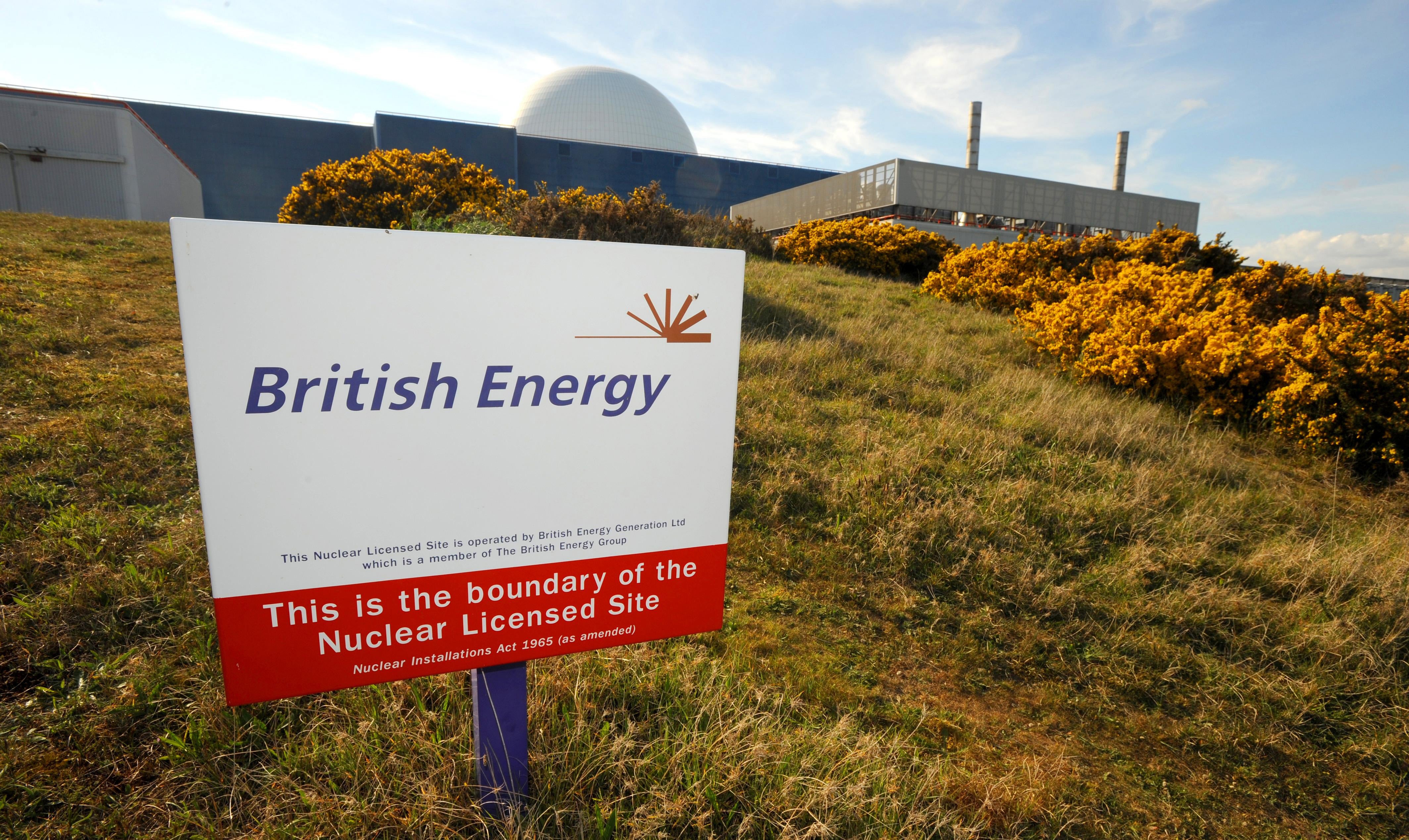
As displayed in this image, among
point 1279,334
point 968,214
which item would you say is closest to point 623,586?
point 1279,334

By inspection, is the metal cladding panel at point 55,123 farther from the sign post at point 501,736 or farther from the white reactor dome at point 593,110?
the sign post at point 501,736

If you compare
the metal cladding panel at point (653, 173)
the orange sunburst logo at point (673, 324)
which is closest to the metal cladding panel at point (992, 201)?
the metal cladding panel at point (653, 173)

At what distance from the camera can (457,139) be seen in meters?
46.1

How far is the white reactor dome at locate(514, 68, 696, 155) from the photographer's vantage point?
183 ft

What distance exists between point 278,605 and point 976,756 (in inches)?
102

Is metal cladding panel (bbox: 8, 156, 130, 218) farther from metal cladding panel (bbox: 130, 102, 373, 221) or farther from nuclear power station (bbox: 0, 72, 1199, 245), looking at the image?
metal cladding panel (bbox: 130, 102, 373, 221)

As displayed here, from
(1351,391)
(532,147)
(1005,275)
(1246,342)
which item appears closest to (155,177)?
(532,147)

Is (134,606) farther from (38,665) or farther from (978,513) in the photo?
(978,513)

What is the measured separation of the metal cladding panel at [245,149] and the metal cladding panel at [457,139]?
11.7ft

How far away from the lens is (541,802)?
2.03 m

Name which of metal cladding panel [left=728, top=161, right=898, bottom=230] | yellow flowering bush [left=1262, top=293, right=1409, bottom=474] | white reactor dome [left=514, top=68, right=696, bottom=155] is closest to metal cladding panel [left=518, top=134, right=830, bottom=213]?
white reactor dome [left=514, top=68, right=696, bottom=155]

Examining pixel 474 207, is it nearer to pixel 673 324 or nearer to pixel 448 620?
pixel 673 324

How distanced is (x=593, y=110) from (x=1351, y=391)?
5864 centimetres

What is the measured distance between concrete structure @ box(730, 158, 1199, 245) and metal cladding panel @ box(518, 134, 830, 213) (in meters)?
14.7
